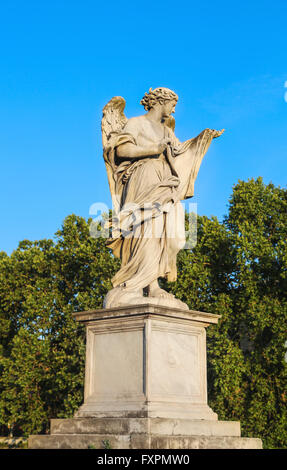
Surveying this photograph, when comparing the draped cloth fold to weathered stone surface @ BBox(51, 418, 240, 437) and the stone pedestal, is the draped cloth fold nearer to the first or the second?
the stone pedestal

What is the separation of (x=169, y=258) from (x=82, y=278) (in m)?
17.9

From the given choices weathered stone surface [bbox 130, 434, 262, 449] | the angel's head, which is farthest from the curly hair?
weathered stone surface [bbox 130, 434, 262, 449]

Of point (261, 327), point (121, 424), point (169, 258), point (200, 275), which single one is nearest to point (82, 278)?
point (200, 275)

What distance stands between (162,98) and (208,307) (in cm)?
1525

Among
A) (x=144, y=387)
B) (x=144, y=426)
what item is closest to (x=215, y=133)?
(x=144, y=387)

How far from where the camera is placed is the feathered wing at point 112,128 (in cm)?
825

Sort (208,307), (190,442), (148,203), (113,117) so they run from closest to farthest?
(190,442)
(148,203)
(113,117)
(208,307)

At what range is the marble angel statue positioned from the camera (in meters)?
7.59

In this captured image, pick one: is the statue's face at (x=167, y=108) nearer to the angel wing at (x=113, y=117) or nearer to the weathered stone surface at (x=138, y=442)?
the angel wing at (x=113, y=117)

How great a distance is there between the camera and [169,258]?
7.87m

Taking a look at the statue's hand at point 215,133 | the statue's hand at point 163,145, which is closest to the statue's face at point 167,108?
the statue's hand at point 163,145

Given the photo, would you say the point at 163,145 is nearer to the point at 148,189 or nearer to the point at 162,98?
the point at 148,189

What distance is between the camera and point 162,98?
8.45m

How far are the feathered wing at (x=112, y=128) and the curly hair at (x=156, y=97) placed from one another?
0.38m
